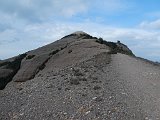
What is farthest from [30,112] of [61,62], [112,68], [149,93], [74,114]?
[61,62]

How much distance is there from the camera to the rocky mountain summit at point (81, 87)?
903 inches

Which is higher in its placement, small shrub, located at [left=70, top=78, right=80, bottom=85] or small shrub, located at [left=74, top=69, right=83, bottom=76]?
small shrub, located at [left=74, top=69, right=83, bottom=76]

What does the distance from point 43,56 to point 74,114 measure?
1964cm

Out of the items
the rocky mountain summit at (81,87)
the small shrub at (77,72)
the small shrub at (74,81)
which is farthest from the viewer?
the small shrub at (77,72)

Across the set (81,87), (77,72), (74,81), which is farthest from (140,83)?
(77,72)

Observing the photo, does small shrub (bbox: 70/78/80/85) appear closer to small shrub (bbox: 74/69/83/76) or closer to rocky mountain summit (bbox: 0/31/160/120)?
rocky mountain summit (bbox: 0/31/160/120)

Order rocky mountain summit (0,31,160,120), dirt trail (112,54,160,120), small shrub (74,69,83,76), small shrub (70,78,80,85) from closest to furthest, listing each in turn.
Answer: dirt trail (112,54,160,120) → rocky mountain summit (0,31,160,120) → small shrub (70,78,80,85) → small shrub (74,69,83,76)

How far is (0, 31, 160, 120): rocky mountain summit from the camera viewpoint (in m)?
22.9

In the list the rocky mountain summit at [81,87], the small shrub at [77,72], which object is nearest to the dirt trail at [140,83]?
the rocky mountain summit at [81,87]

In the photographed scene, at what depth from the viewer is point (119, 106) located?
74.7 ft

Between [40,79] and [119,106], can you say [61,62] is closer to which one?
[40,79]

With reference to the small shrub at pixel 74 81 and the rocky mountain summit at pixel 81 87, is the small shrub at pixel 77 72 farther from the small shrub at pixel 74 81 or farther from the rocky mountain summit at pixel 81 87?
the small shrub at pixel 74 81

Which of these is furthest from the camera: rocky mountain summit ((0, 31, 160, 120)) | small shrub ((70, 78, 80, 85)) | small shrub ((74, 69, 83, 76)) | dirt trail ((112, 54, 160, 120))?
small shrub ((74, 69, 83, 76))

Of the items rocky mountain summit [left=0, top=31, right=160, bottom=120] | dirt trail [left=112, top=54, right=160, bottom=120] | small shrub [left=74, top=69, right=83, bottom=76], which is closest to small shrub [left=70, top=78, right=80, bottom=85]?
rocky mountain summit [left=0, top=31, right=160, bottom=120]
